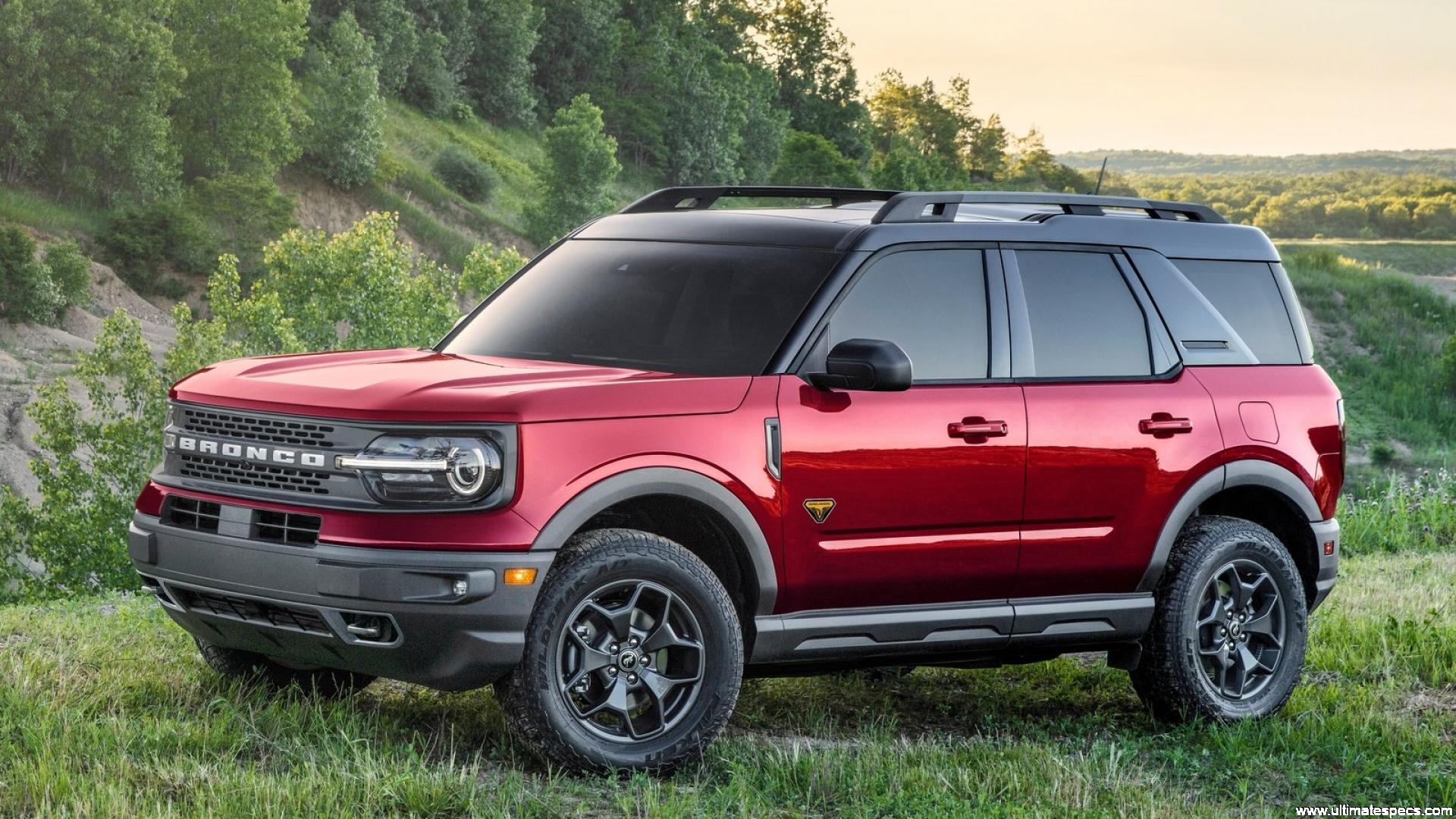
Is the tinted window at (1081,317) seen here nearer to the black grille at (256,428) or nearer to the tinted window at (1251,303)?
the tinted window at (1251,303)

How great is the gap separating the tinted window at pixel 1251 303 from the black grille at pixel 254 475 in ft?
12.4

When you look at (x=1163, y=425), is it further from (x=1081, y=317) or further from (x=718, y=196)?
(x=718, y=196)

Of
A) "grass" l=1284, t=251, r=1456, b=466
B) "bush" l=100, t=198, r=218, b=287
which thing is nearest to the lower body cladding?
"bush" l=100, t=198, r=218, b=287

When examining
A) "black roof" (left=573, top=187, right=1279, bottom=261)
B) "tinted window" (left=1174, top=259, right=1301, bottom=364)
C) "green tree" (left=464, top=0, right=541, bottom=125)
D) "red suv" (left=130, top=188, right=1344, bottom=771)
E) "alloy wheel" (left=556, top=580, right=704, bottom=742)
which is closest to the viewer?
"red suv" (left=130, top=188, right=1344, bottom=771)

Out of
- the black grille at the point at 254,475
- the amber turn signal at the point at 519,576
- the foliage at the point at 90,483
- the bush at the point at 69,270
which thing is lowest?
the foliage at the point at 90,483

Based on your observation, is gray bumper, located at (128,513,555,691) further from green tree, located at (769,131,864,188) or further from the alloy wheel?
green tree, located at (769,131,864,188)

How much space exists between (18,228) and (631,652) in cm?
7371

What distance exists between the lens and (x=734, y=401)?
19.5 ft

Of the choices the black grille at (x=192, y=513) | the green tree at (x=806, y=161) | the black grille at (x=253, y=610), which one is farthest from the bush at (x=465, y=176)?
the black grille at (x=253, y=610)

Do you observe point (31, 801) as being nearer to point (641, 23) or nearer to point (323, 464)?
point (323, 464)

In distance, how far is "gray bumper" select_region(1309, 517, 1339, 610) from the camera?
7637 millimetres

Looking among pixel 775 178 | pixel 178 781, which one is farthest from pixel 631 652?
pixel 775 178

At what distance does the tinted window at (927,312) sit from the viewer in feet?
21.1

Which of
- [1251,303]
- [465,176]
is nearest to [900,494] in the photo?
[1251,303]
